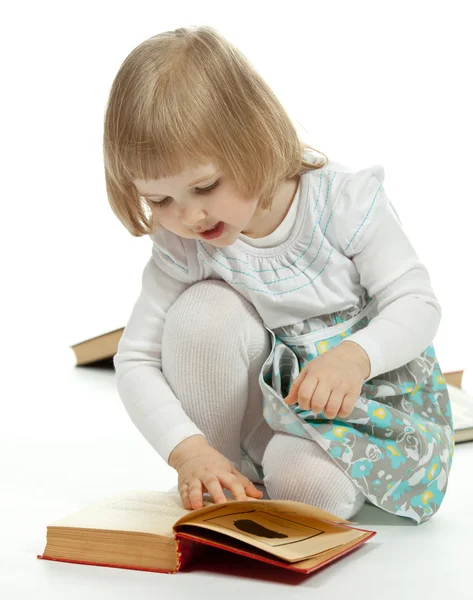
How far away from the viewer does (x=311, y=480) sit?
0.96 m

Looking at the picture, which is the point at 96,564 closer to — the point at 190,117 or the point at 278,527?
the point at 278,527

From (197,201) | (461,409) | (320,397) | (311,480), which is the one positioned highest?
(197,201)

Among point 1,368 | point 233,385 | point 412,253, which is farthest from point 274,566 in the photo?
→ point 1,368

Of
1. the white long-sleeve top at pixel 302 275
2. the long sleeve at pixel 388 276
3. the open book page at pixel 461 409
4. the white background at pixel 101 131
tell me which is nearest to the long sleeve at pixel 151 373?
the white long-sleeve top at pixel 302 275

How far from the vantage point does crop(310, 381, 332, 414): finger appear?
0.88 metres

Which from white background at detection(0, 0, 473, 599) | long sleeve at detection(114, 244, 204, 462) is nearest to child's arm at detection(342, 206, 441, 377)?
long sleeve at detection(114, 244, 204, 462)

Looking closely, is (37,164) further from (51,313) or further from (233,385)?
(233,385)

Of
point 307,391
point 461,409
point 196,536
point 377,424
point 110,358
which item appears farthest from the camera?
point 110,358

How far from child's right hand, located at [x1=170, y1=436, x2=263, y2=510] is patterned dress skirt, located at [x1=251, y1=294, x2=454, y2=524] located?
0.09m

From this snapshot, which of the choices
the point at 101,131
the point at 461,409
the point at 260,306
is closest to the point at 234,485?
the point at 260,306

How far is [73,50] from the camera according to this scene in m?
2.38

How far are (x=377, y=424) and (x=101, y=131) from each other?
1.40 m

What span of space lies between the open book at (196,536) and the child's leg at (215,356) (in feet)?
0.62

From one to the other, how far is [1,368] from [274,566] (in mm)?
1243
